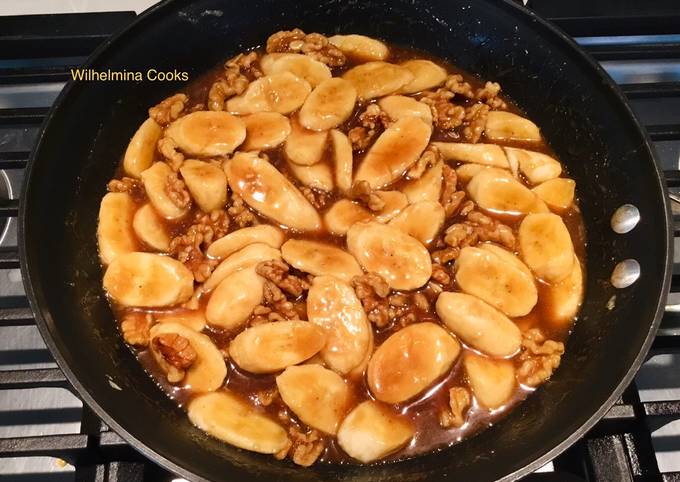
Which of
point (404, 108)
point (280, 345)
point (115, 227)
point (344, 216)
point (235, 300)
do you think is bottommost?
point (280, 345)

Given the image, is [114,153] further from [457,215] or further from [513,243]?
[513,243]

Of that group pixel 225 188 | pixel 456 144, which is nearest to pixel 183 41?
pixel 225 188

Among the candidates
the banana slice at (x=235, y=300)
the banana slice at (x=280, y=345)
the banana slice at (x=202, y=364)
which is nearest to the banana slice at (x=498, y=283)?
the banana slice at (x=280, y=345)

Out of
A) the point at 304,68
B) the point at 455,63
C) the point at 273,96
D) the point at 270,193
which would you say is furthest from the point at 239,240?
the point at 455,63

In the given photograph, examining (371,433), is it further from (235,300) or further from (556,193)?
(556,193)

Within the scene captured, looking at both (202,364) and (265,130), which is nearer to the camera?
(202,364)

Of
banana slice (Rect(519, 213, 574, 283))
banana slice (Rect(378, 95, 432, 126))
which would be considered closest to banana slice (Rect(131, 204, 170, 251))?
banana slice (Rect(378, 95, 432, 126))

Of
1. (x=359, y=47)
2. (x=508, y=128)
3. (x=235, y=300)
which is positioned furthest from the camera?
(x=359, y=47)

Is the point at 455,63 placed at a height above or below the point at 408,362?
above

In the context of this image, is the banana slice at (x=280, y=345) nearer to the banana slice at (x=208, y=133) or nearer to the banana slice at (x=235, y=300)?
the banana slice at (x=235, y=300)
